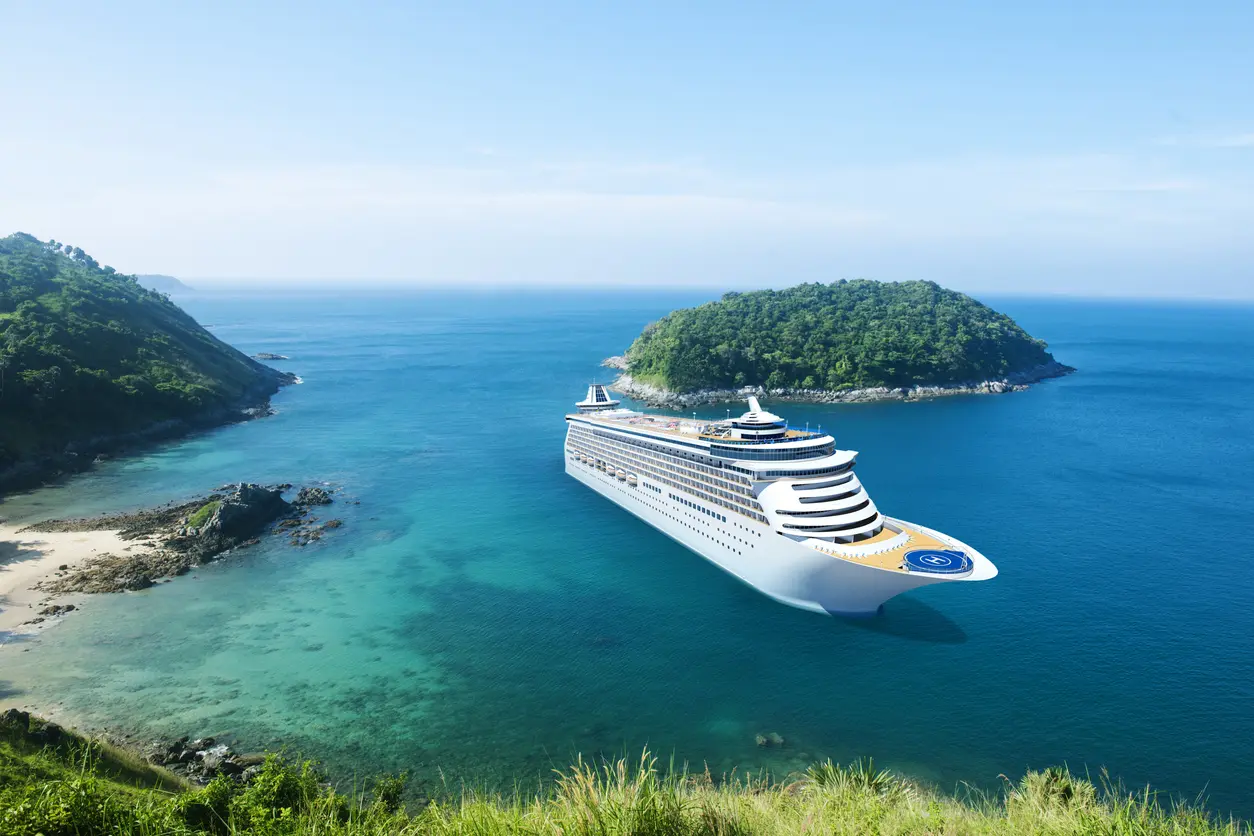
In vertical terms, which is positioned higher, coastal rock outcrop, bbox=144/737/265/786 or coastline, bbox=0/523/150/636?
coastline, bbox=0/523/150/636

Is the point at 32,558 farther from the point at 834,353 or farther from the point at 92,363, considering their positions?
the point at 834,353

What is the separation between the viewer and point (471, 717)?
24.6m

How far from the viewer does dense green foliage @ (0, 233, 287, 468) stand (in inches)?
2132

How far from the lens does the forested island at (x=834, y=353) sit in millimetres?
85438

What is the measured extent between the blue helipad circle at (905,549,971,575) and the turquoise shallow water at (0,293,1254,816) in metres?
3.50

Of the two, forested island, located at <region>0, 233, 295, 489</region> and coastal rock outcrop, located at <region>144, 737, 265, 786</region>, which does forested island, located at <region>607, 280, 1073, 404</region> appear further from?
coastal rock outcrop, located at <region>144, 737, 265, 786</region>

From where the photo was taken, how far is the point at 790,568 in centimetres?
3097

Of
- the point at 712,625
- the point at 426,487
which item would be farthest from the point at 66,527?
the point at 712,625

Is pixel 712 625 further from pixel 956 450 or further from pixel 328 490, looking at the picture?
pixel 956 450

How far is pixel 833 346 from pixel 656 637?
72032 millimetres

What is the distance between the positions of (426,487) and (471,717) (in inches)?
1166

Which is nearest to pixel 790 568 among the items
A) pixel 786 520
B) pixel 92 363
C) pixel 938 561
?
pixel 786 520

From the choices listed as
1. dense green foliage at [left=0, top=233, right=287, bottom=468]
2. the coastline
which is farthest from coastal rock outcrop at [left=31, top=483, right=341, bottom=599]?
dense green foliage at [left=0, top=233, right=287, bottom=468]

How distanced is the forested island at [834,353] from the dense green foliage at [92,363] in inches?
2054
